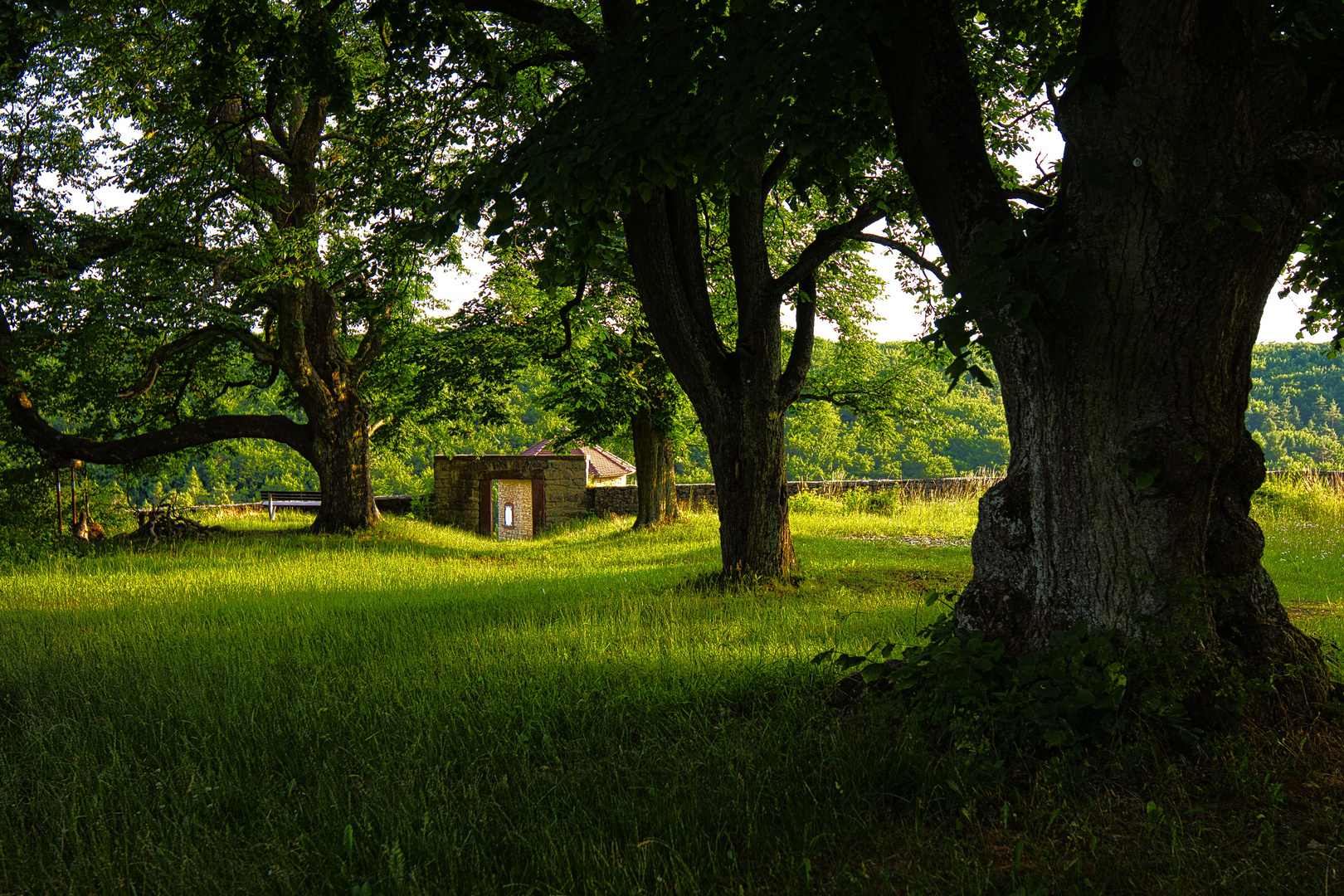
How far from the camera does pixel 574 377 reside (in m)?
17.0

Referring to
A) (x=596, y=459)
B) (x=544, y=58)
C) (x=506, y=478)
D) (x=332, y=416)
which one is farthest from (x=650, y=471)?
(x=544, y=58)

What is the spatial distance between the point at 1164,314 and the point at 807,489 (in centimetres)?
2026

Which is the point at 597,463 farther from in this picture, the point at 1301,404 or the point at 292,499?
the point at 1301,404

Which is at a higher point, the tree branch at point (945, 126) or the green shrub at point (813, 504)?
the tree branch at point (945, 126)

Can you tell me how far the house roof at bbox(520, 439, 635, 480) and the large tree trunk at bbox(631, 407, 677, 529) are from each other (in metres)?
6.06

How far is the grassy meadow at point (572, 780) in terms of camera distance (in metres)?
2.70

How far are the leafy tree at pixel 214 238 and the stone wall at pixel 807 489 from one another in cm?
828

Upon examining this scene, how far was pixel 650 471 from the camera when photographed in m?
19.6

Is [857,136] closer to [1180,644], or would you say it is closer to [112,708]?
[1180,644]

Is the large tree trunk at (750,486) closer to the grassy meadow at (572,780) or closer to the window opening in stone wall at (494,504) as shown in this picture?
the grassy meadow at (572,780)

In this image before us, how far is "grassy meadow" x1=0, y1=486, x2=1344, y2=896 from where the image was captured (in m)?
2.70

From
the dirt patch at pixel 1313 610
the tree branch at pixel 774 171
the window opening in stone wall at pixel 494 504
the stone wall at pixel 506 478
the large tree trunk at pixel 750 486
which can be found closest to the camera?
the dirt patch at pixel 1313 610

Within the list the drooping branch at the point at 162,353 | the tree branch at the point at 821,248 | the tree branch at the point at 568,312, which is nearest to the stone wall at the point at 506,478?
the tree branch at the point at 568,312

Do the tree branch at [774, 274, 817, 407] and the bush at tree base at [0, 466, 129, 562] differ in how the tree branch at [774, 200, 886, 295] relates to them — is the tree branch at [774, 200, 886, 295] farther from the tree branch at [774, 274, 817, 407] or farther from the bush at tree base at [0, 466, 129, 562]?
the bush at tree base at [0, 466, 129, 562]
